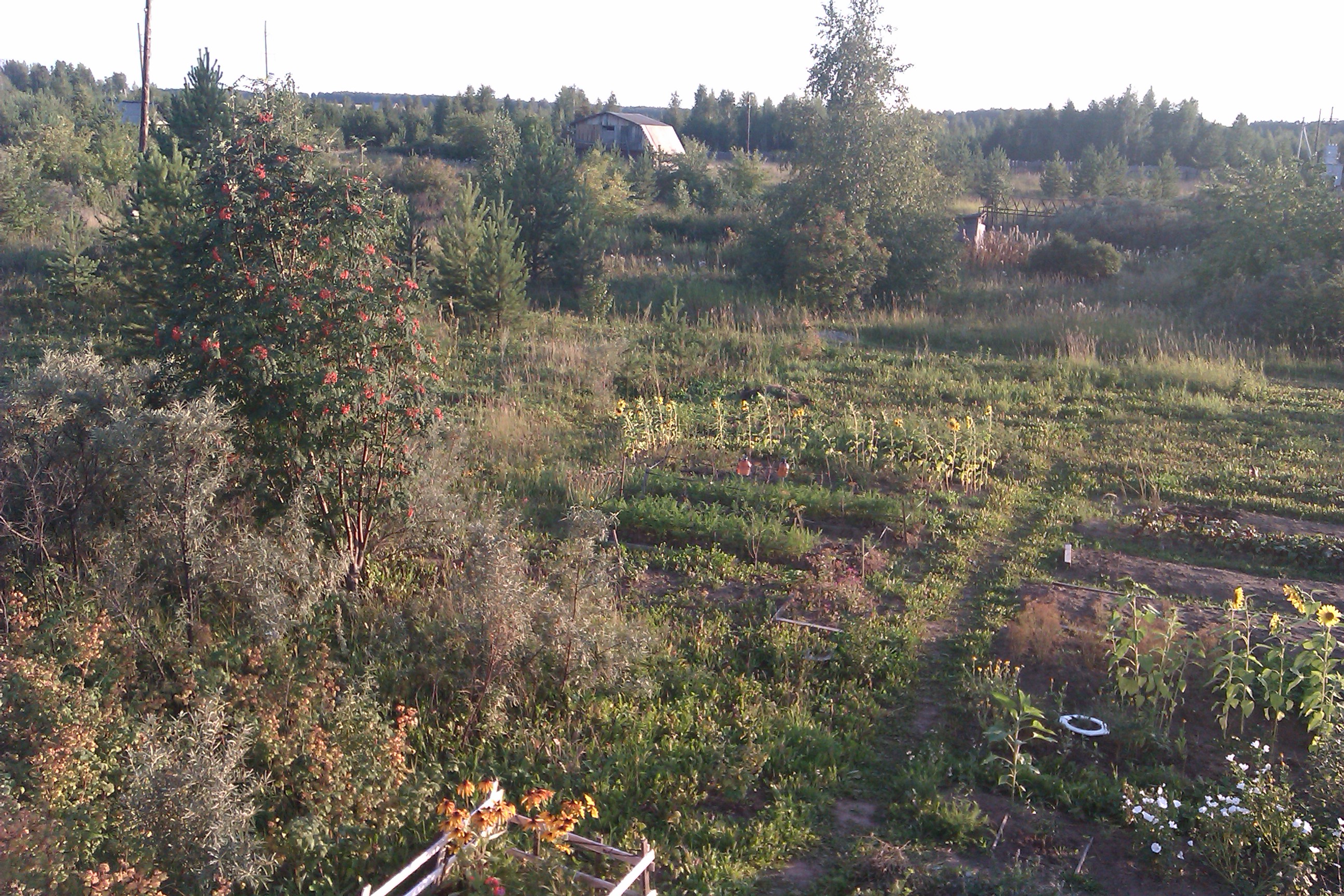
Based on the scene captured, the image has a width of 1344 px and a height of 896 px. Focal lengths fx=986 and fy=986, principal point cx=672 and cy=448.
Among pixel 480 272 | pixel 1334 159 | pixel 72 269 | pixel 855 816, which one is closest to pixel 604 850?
pixel 855 816

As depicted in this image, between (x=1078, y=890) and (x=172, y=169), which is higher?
(x=172, y=169)

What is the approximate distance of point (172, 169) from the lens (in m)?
12.8

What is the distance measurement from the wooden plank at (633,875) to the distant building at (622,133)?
1743 inches

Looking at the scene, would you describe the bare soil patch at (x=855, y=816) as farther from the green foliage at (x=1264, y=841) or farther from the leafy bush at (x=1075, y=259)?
the leafy bush at (x=1075, y=259)

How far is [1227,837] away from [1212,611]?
2.54 m

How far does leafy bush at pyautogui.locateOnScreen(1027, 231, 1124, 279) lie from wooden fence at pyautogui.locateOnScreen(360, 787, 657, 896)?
2027 cm

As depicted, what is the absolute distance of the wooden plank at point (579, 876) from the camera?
136 inches

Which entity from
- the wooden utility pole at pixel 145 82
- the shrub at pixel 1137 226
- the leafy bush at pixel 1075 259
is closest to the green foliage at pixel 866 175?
the leafy bush at pixel 1075 259

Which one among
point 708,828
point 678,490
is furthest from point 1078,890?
point 678,490

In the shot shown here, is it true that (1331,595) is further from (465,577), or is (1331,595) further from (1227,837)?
(465,577)

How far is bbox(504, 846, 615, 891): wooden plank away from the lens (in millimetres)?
3449

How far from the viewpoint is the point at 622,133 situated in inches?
1889

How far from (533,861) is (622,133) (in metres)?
47.6

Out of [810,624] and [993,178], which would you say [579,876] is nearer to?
[810,624]
